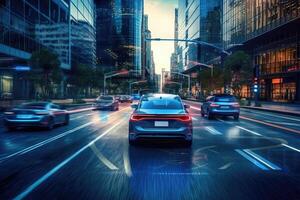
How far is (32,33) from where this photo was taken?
6072 centimetres

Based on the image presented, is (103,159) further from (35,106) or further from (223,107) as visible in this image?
(223,107)

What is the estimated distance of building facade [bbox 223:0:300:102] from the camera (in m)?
57.5

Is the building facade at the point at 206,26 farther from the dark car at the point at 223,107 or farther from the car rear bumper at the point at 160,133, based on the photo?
the car rear bumper at the point at 160,133

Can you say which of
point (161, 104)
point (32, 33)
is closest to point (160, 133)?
point (161, 104)

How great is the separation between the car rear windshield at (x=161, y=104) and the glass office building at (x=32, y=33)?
38272mm

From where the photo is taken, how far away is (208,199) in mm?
6344

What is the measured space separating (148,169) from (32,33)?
5562 cm

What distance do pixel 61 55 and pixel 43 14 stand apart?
1243 cm

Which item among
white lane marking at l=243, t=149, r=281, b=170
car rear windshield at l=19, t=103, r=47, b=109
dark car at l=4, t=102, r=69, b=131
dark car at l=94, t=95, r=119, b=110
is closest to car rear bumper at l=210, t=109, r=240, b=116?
dark car at l=4, t=102, r=69, b=131

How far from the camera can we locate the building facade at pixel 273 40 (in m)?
57.5

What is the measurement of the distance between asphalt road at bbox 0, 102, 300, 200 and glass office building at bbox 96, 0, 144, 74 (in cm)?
13880

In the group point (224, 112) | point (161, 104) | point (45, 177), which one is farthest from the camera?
point (224, 112)

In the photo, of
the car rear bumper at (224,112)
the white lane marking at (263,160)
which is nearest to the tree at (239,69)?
the car rear bumper at (224,112)

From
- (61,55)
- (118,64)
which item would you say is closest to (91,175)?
(61,55)
